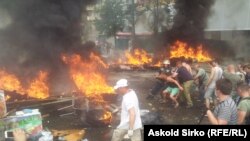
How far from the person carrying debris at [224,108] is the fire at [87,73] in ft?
26.6

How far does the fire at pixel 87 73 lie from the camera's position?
13.8m

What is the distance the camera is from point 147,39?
1375 inches

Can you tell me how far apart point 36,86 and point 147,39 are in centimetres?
2196

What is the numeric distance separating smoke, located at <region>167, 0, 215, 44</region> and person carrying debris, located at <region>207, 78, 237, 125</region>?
73.8ft

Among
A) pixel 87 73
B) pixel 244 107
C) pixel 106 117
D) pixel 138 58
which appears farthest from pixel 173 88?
pixel 138 58

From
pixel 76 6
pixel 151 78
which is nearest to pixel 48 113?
pixel 76 6

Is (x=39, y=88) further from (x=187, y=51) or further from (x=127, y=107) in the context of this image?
(x=187, y=51)

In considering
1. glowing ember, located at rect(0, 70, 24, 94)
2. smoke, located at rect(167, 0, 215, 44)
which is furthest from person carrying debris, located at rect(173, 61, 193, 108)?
smoke, located at rect(167, 0, 215, 44)

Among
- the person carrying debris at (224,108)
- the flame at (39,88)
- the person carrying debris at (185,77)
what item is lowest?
the flame at (39,88)

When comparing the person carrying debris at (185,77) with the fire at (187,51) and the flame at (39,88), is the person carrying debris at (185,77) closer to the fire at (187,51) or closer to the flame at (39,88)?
the flame at (39,88)

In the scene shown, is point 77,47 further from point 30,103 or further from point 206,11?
point 206,11

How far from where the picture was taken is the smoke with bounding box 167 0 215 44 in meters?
26.9

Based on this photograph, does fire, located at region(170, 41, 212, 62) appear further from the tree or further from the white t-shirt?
the white t-shirt

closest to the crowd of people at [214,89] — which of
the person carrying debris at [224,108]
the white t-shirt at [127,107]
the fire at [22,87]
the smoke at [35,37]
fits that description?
the person carrying debris at [224,108]
